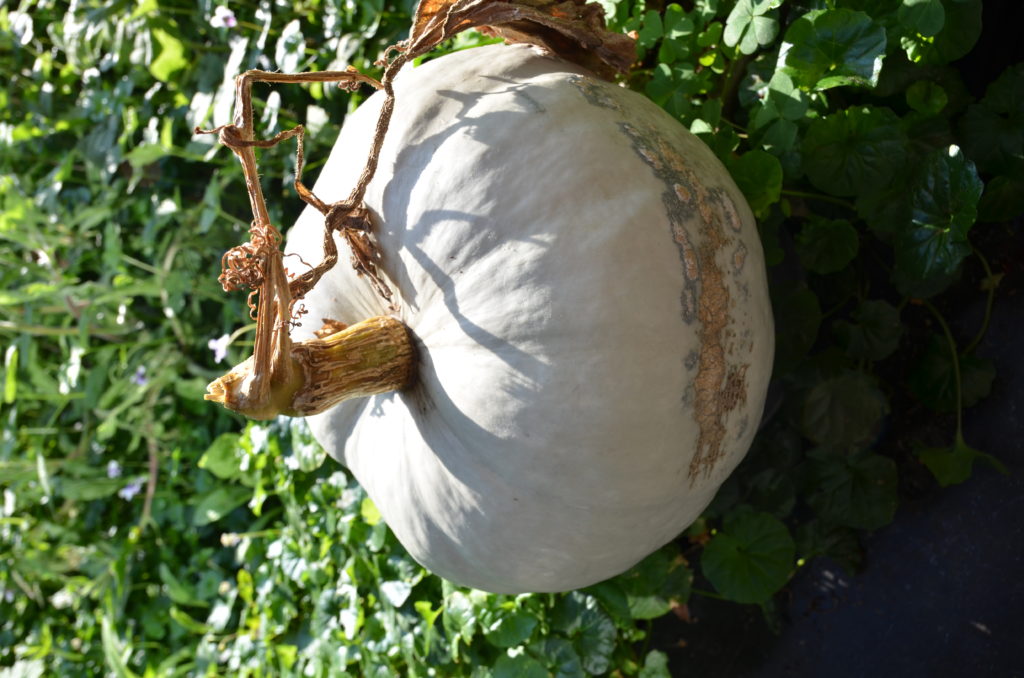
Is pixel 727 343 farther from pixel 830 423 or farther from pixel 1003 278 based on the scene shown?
pixel 1003 278

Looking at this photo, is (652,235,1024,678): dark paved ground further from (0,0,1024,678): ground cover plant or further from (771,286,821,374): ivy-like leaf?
(771,286,821,374): ivy-like leaf

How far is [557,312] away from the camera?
750mm

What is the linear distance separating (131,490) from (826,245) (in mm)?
1893

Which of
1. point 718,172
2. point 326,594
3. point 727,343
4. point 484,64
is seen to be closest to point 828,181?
point 718,172

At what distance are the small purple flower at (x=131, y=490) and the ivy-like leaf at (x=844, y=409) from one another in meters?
1.80

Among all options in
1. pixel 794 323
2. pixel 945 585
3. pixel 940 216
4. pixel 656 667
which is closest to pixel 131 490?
pixel 656 667

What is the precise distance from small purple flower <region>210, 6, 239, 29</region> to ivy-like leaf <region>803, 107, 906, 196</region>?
1.30 metres

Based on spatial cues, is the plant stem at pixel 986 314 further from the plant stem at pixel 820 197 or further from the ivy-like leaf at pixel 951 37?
the ivy-like leaf at pixel 951 37

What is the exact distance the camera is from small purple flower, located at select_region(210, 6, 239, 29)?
68.9 inches

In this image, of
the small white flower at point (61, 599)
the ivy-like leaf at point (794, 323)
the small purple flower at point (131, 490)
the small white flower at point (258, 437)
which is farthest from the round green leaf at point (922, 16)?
the small white flower at point (61, 599)

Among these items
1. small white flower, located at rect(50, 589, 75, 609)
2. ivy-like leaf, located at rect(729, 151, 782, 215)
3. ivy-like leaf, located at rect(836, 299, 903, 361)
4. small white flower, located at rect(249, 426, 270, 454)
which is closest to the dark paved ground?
ivy-like leaf, located at rect(836, 299, 903, 361)

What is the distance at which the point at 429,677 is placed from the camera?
1.30 m

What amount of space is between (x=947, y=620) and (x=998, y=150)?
0.61 meters

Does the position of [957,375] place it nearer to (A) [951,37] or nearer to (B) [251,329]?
(A) [951,37]
